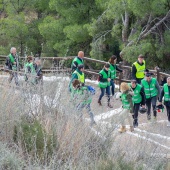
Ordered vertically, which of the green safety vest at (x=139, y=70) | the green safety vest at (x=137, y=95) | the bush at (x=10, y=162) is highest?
the green safety vest at (x=139, y=70)

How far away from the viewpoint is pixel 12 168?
5168 mm

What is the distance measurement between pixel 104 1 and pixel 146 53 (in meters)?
3.25

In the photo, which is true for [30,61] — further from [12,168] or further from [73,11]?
[73,11]

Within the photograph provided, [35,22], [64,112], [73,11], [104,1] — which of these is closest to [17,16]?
[35,22]

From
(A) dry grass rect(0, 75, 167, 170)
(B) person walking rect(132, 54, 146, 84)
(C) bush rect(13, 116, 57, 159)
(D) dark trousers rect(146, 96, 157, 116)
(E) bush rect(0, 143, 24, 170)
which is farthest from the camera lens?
(B) person walking rect(132, 54, 146, 84)

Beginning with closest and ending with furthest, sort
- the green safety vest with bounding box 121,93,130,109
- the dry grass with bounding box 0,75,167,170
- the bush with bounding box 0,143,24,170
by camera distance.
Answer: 1. the bush with bounding box 0,143,24,170
2. the dry grass with bounding box 0,75,167,170
3. the green safety vest with bounding box 121,93,130,109

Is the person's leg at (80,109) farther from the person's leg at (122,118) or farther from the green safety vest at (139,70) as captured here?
the green safety vest at (139,70)

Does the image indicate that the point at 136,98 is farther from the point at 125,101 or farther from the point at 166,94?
the point at 166,94

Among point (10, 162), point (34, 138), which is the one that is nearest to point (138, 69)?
point (34, 138)

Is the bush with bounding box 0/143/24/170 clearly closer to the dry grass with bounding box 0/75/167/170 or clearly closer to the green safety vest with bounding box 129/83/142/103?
the dry grass with bounding box 0/75/167/170

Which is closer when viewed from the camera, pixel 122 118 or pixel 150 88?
pixel 122 118

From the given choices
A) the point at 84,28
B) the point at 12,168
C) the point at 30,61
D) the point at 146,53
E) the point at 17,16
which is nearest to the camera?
the point at 12,168

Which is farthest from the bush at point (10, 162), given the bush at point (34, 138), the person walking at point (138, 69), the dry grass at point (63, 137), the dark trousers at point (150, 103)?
the person walking at point (138, 69)

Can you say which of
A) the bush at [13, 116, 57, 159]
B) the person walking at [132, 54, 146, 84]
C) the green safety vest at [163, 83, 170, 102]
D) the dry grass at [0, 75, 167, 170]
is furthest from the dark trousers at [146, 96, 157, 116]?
the bush at [13, 116, 57, 159]
